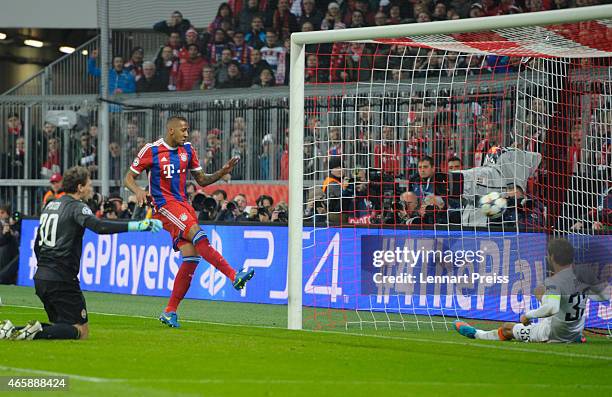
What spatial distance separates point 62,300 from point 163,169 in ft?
8.35

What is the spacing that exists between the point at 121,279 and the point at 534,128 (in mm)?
8380

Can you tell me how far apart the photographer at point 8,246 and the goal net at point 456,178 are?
762 centimetres

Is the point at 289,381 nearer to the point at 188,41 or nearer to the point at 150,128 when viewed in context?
the point at 150,128

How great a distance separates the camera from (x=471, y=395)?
730 cm

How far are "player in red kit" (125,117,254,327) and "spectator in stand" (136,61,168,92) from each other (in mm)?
12371

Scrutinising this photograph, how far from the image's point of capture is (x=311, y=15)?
74.9 feet

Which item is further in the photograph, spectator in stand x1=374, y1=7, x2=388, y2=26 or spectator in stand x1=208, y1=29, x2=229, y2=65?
spectator in stand x1=208, y1=29, x2=229, y2=65

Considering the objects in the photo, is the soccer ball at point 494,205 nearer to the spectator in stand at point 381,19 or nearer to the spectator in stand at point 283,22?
the spectator in stand at point 381,19

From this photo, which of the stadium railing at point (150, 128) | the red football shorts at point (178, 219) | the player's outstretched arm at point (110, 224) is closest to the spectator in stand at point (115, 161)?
the stadium railing at point (150, 128)

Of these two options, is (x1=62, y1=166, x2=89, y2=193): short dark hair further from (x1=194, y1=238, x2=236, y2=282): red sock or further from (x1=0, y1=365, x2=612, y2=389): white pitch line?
(x1=0, y1=365, x2=612, y2=389): white pitch line

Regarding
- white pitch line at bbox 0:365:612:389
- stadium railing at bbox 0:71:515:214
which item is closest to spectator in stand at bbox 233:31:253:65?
stadium railing at bbox 0:71:515:214

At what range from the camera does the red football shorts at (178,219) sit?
12.0m

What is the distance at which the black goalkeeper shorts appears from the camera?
10.0 metres

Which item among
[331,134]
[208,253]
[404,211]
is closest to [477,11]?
[331,134]
